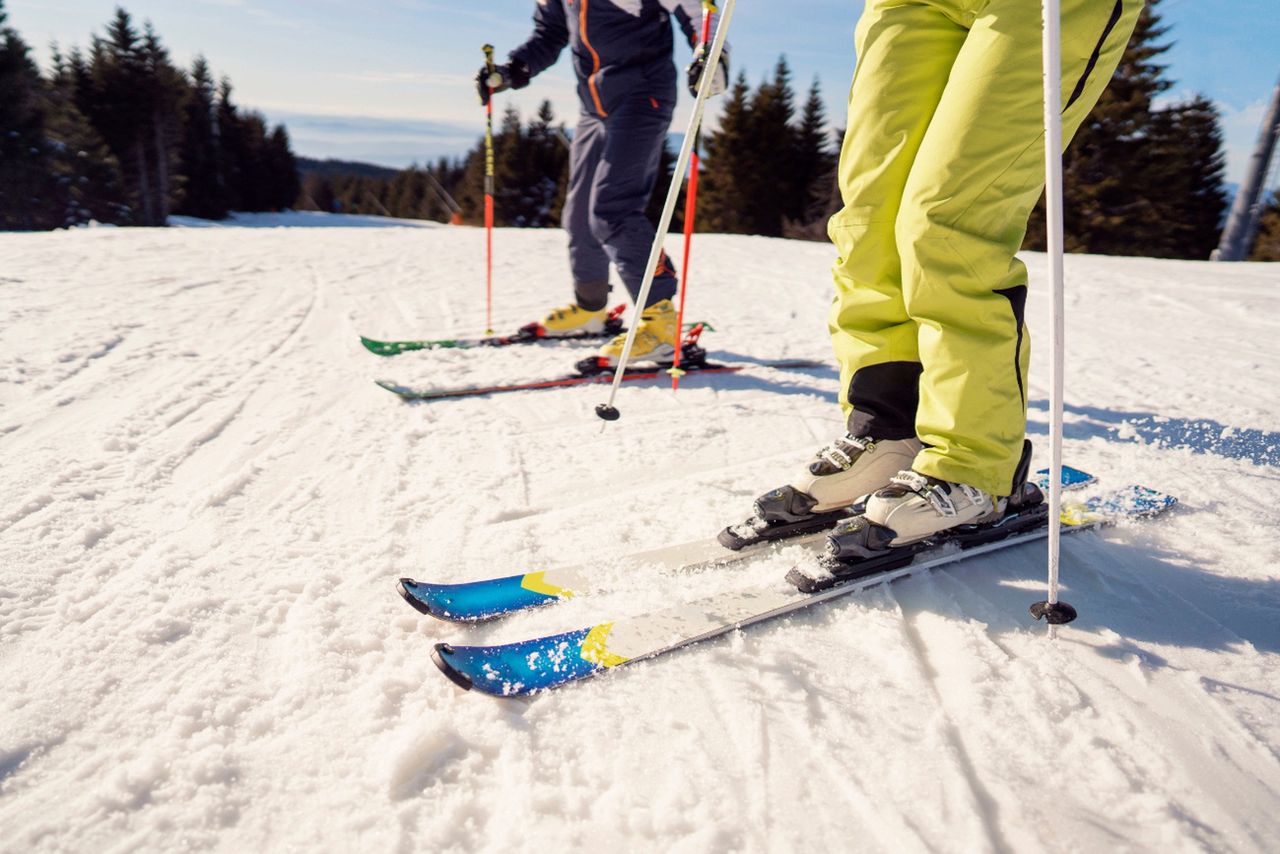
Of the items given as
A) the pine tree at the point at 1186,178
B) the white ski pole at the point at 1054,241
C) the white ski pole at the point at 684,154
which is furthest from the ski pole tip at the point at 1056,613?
the pine tree at the point at 1186,178

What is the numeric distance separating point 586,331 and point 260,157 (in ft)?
165

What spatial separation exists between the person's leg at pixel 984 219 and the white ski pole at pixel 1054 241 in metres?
0.15

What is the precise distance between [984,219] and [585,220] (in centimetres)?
280

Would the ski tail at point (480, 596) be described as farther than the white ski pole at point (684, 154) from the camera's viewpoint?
No

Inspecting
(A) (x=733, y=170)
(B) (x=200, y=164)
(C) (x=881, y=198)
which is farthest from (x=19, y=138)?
(C) (x=881, y=198)

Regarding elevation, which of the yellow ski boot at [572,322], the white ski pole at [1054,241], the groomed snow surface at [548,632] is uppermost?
the white ski pole at [1054,241]

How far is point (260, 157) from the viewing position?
4416 centimetres

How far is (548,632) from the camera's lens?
54.2 inches

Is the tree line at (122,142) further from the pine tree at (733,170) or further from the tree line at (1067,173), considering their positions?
the pine tree at (733,170)

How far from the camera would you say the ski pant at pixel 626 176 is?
3.46 metres

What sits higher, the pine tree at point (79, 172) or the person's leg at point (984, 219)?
the pine tree at point (79, 172)

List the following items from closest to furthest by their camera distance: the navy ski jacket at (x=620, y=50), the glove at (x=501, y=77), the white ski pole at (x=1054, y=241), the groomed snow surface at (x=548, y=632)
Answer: the groomed snow surface at (x=548, y=632) → the white ski pole at (x=1054, y=241) → the navy ski jacket at (x=620, y=50) → the glove at (x=501, y=77)

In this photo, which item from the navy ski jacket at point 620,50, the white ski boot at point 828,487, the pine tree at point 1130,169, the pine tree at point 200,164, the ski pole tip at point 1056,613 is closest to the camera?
the ski pole tip at point 1056,613

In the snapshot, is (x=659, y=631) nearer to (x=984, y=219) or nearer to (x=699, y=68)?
(x=984, y=219)
